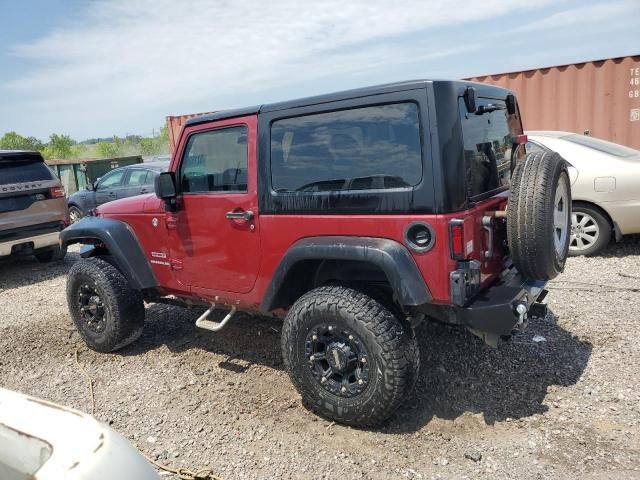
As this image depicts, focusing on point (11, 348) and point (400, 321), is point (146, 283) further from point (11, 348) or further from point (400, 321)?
point (400, 321)

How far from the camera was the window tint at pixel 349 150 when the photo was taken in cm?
272

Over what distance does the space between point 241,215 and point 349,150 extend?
89 cm

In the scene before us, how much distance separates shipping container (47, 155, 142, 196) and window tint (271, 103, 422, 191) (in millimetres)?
13724

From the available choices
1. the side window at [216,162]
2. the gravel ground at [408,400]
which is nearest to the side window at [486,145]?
the gravel ground at [408,400]

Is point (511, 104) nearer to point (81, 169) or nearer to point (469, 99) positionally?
point (469, 99)

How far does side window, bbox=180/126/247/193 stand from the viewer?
3.44m

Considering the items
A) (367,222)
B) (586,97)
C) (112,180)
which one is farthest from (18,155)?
(586,97)

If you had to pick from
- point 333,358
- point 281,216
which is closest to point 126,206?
point 281,216

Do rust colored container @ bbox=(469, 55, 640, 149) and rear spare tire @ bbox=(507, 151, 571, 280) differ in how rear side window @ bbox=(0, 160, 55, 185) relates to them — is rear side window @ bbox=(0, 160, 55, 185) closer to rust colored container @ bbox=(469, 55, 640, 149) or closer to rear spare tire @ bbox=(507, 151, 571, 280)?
rear spare tire @ bbox=(507, 151, 571, 280)

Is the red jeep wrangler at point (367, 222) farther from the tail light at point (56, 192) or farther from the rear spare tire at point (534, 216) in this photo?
the tail light at point (56, 192)

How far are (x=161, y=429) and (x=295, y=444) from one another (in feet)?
2.96

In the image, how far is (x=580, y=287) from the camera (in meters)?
4.98

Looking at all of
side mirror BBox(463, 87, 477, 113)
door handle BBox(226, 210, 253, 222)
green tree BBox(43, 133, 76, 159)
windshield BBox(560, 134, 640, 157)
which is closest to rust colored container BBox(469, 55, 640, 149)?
windshield BBox(560, 134, 640, 157)

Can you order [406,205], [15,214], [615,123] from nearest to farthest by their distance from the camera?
[406,205], [15,214], [615,123]
